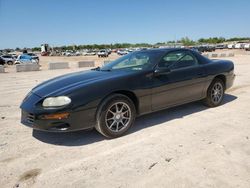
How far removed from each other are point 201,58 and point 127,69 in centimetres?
184

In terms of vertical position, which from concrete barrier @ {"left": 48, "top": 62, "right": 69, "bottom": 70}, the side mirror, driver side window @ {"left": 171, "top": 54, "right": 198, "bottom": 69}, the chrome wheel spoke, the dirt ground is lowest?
the dirt ground

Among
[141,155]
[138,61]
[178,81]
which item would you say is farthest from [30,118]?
[178,81]

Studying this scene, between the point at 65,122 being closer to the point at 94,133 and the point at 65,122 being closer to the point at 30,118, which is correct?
the point at 30,118

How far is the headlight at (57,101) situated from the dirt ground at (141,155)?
643 mm

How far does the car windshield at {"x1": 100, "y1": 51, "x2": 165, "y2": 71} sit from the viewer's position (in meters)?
4.43

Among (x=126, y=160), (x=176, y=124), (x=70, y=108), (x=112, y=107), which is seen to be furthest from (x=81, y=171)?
(x=176, y=124)

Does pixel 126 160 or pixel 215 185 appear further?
pixel 126 160

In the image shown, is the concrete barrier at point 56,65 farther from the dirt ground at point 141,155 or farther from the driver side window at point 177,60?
the driver side window at point 177,60

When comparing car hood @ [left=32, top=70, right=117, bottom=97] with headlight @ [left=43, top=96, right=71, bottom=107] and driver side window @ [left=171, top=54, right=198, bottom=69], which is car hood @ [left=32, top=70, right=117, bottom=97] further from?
driver side window @ [left=171, top=54, right=198, bottom=69]

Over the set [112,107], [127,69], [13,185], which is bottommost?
[13,185]

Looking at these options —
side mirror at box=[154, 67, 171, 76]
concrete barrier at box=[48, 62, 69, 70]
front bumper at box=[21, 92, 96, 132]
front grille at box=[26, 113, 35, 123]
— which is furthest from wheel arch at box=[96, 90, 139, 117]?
concrete barrier at box=[48, 62, 69, 70]

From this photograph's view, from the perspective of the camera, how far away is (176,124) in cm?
441

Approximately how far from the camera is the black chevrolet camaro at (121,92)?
350 cm

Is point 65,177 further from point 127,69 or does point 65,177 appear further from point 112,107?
point 127,69
